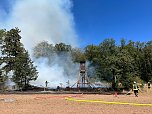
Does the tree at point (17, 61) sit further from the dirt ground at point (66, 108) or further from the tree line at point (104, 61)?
the dirt ground at point (66, 108)

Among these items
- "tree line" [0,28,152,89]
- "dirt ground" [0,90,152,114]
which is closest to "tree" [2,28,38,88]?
"tree line" [0,28,152,89]

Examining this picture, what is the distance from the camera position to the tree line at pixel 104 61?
55.0 meters

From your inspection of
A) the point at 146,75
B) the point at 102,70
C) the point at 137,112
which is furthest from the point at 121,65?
the point at 137,112

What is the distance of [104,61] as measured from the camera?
6050 cm

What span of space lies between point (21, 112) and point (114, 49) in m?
52.1

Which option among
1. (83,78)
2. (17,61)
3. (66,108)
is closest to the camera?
(66,108)

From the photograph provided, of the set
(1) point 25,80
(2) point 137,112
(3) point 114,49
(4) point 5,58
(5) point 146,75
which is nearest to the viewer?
(2) point 137,112

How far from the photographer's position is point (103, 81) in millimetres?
65438

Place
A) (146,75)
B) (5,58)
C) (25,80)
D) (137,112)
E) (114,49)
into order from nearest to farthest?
(137,112), (25,80), (5,58), (114,49), (146,75)

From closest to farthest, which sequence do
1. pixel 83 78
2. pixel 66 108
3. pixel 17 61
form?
pixel 66 108
pixel 17 61
pixel 83 78

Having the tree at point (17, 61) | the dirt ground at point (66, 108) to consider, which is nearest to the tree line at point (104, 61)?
the tree at point (17, 61)

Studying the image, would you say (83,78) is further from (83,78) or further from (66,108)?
(66,108)

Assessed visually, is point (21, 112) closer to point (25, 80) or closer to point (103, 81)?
point (25, 80)

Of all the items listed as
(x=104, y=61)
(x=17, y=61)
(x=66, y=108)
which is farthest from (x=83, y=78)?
(x=66, y=108)
